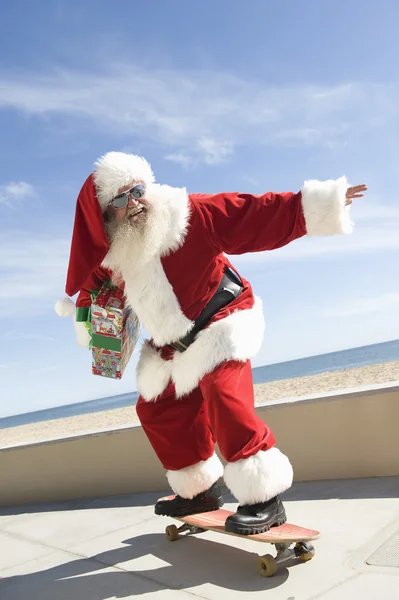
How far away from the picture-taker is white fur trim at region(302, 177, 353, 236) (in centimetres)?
227

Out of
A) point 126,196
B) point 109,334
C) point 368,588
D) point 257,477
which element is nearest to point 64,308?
point 109,334

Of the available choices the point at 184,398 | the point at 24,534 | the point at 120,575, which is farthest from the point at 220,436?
the point at 24,534

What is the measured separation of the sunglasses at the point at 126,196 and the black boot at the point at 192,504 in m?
1.34

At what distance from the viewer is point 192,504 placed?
2.60 meters

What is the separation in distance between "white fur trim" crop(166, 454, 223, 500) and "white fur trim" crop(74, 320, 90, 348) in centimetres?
80

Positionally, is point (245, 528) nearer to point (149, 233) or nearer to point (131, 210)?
point (149, 233)

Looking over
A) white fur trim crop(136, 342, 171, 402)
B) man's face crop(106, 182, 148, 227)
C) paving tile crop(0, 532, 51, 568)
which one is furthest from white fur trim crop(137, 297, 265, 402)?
paving tile crop(0, 532, 51, 568)

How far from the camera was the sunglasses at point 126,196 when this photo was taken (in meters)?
2.45

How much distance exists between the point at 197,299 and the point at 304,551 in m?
1.07

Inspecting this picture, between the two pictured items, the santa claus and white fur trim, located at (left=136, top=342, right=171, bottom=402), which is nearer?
the santa claus

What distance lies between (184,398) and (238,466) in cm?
45

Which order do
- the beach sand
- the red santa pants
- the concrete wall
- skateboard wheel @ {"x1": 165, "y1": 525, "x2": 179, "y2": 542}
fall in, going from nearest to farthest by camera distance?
the red santa pants < skateboard wheel @ {"x1": 165, "y1": 525, "x2": 179, "y2": 542} < the concrete wall < the beach sand

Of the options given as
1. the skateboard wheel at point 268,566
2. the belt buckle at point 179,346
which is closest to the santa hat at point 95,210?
the belt buckle at point 179,346

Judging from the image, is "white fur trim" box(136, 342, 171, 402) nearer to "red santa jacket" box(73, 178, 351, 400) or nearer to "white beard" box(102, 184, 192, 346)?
"red santa jacket" box(73, 178, 351, 400)
